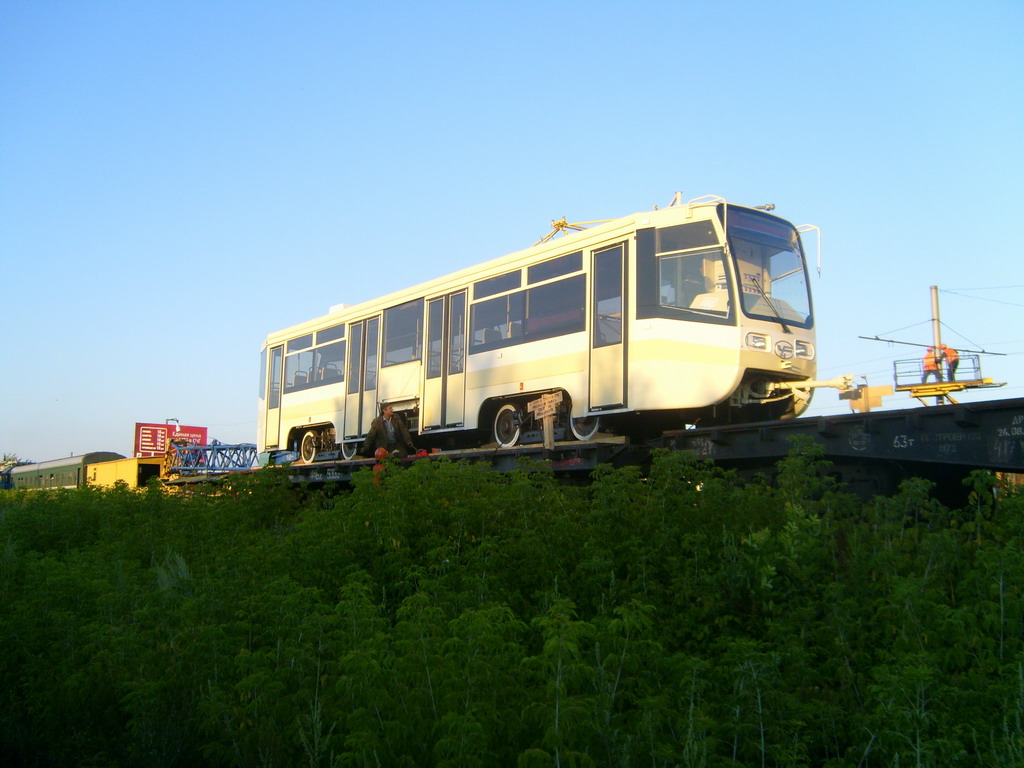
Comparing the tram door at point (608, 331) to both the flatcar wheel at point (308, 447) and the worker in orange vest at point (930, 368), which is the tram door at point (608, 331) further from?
the flatcar wheel at point (308, 447)

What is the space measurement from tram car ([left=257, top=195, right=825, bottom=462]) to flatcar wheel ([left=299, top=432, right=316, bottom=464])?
3.58 meters

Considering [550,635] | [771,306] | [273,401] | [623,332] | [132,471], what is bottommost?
[550,635]

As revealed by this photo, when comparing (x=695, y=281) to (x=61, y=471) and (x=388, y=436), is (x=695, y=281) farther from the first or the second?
(x=61, y=471)

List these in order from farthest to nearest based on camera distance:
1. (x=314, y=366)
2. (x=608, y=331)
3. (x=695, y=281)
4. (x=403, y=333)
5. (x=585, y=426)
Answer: (x=314, y=366) → (x=403, y=333) → (x=585, y=426) → (x=608, y=331) → (x=695, y=281)

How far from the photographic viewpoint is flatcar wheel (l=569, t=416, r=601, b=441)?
12.0 m

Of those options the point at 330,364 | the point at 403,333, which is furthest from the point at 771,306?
the point at 330,364

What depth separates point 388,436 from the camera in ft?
43.3

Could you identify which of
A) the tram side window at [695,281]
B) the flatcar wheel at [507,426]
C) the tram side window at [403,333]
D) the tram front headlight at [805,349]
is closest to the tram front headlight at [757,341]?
the tram side window at [695,281]

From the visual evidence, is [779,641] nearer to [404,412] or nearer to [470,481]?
[470,481]

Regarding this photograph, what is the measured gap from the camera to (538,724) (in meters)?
4.28

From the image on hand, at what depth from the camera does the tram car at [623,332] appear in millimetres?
11008

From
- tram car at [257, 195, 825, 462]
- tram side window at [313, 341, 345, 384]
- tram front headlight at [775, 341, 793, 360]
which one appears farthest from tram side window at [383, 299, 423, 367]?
tram front headlight at [775, 341, 793, 360]

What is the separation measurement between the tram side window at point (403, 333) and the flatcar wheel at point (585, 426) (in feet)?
11.8

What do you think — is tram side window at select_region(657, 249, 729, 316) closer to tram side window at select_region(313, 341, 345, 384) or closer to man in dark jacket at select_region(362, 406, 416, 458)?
man in dark jacket at select_region(362, 406, 416, 458)
